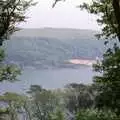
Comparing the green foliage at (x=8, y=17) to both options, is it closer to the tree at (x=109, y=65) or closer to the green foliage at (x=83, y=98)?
the tree at (x=109, y=65)

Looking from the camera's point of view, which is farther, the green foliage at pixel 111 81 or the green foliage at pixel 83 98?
the green foliage at pixel 83 98

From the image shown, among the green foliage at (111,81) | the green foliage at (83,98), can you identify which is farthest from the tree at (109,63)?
the green foliage at (83,98)

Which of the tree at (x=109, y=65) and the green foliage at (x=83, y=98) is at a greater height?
the tree at (x=109, y=65)

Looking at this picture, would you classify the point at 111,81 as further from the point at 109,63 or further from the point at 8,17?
the point at 8,17

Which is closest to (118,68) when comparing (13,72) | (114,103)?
(114,103)

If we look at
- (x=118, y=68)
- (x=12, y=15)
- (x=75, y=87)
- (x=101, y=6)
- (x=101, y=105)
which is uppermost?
(x=12, y=15)

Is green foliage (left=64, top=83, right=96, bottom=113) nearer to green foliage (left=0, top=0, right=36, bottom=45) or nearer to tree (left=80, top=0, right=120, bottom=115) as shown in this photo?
tree (left=80, top=0, right=120, bottom=115)

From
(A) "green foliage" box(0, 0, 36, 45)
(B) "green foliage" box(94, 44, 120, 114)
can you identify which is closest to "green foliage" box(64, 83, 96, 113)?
(B) "green foliage" box(94, 44, 120, 114)

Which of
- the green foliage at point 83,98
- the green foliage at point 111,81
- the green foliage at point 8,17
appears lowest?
the green foliage at point 83,98

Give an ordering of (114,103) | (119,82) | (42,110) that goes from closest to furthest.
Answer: (119,82)
(114,103)
(42,110)

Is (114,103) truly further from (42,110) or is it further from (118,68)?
(42,110)

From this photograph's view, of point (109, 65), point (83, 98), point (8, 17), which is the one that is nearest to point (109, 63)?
point (109, 65)

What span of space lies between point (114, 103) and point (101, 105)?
112 centimetres

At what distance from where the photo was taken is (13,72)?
1277 centimetres
